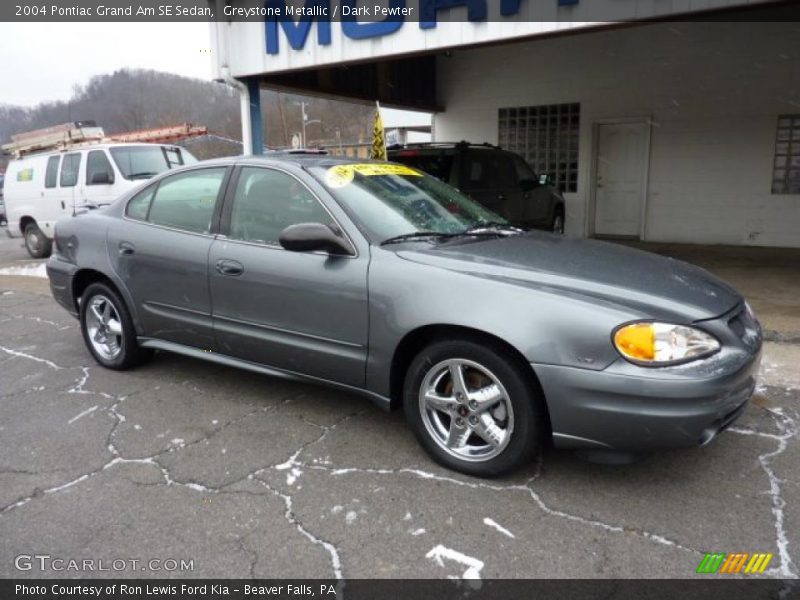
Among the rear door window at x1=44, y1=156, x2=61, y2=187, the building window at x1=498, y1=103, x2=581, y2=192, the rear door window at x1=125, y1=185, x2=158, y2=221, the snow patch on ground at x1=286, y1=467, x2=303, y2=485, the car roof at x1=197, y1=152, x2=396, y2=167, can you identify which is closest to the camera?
the snow patch on ground at x1=286, y1=467, x2=303, y2=485

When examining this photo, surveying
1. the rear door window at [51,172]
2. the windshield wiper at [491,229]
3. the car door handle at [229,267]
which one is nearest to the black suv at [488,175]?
the windshield wiper at [491,229]

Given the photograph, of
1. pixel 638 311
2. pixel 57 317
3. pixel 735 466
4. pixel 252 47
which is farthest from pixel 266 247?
pixel 252 47

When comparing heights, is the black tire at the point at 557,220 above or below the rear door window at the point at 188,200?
below

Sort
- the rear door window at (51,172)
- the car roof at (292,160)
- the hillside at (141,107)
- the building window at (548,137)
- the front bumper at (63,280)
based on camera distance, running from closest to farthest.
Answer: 1. the car roof at (292,160)
2. the front bumper at (63,280)
3. the rear door window at (51,172)
4. the building window at (548,137)
5. the hillside at (141,107)

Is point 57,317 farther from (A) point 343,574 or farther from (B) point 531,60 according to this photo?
(B) point 531,60

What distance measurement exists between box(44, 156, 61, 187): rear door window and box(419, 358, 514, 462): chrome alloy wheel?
1079 centimetres

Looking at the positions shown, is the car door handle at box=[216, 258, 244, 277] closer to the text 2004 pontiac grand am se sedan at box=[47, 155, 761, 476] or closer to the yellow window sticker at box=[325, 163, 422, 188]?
the text 2004 pontiac grand am se sedan at box=[47, 155, 761, 476]

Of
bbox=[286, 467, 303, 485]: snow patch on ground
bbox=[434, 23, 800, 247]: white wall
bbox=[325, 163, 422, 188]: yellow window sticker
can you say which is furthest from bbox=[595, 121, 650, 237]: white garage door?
bbox=[286, 467, 303, 485]: snow patch on ground

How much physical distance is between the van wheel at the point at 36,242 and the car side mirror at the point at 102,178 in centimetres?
221

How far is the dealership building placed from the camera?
27.5 feet

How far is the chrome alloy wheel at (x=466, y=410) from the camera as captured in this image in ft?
9.69

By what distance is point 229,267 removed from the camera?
3.77m

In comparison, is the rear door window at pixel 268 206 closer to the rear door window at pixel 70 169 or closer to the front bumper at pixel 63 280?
the front bumper at pixel 63 280

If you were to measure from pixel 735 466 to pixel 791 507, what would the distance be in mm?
385
